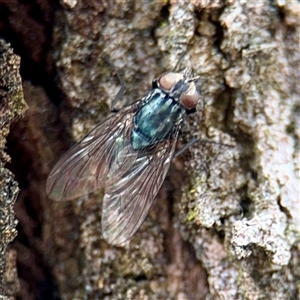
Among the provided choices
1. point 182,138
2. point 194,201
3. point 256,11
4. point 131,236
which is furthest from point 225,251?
point 256,11

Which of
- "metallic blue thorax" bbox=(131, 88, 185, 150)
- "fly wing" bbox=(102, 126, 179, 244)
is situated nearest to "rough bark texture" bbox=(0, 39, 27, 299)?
"fly wing" bbox=(102, 126, 179, 244)

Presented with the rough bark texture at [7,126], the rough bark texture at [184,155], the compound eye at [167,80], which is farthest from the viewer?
the compound eye at [167,80]

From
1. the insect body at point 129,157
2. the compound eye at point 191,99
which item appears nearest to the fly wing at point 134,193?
the insect body at point 129,157

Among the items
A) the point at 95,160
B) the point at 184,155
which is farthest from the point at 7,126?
the point at 184,155

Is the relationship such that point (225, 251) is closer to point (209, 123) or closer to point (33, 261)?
point (209, 123)

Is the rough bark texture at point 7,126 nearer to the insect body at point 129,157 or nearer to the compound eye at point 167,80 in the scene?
the insect body at point 129,157

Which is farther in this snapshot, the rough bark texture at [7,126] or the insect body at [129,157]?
the insect body at [129,157]
